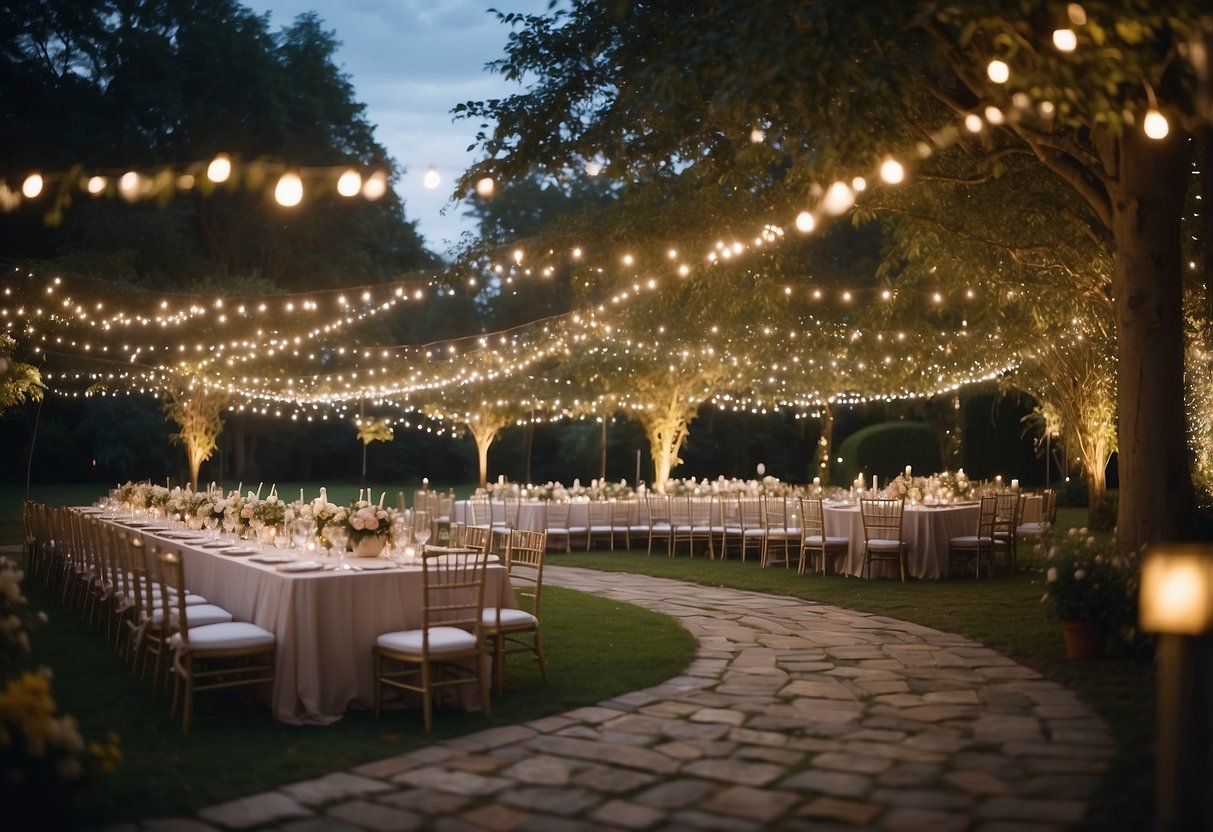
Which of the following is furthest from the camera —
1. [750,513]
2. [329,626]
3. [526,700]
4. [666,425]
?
[666,425]

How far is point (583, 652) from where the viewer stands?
7559mm

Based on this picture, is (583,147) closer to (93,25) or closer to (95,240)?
(95,240)

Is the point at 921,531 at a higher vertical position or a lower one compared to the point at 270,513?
lower

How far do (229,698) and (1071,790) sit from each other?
4.63 m

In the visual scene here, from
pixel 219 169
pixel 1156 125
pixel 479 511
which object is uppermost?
pixel 1156 125

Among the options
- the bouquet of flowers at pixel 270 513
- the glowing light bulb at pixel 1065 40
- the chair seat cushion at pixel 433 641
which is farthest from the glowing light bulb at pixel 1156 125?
the bouquet of flowers at pixel 270 513

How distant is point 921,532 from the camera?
12352mm

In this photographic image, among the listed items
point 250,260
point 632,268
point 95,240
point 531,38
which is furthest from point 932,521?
point 250,260

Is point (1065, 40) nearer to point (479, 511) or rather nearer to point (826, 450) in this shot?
point (479, 511)

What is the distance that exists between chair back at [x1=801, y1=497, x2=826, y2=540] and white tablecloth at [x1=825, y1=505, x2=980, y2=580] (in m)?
0.19

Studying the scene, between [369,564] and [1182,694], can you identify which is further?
[369,564]

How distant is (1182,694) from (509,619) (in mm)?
3790

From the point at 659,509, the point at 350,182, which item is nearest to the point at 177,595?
the point at 350,182

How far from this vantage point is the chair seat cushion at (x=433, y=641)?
18.6 feet
